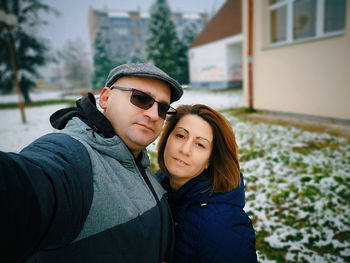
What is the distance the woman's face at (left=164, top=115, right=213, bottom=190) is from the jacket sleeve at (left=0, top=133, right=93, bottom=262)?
2.72 feet

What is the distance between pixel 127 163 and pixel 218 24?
24.6 m

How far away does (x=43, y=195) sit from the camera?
2.28ft

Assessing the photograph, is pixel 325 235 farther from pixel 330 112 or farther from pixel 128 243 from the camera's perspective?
pixel 330 112

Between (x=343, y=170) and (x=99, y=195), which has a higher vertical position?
(x=99, y=195)

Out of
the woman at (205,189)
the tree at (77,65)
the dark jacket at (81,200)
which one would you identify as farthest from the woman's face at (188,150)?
the tree at (77,65)

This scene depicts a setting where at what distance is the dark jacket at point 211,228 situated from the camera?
125 centimetres

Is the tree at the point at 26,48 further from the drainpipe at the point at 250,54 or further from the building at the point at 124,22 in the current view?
the building at the point at 124,22

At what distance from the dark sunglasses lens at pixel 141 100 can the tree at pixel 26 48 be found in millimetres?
20944

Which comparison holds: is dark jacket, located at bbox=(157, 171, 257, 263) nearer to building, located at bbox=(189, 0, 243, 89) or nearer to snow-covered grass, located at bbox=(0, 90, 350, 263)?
snow-covered grass, located at bbox=(0, 90, 350, 263)

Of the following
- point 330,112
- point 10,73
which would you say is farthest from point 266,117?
point 10,73

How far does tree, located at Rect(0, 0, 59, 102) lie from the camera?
18.9 m

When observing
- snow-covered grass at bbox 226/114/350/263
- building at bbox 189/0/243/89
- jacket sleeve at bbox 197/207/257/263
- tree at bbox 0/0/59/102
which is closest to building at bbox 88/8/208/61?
building at bbox 189/0/243/89

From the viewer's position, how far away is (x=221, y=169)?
1.66 m

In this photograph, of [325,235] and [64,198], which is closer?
[64,198]
